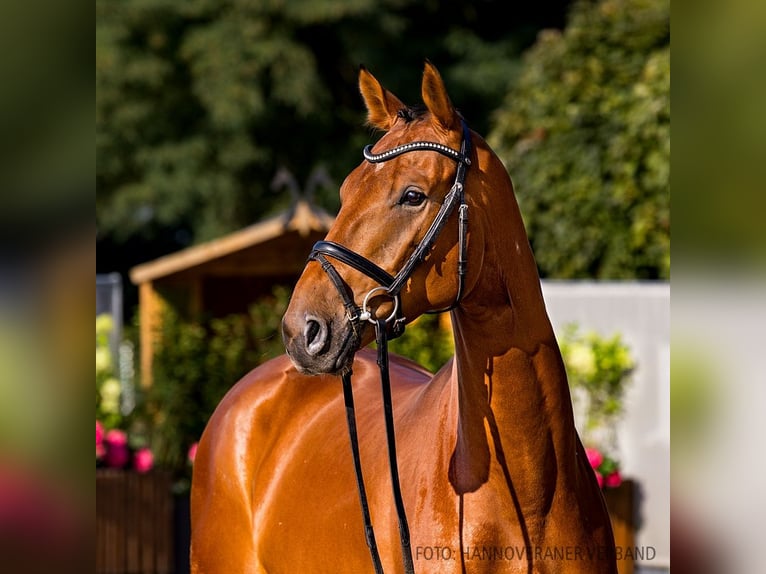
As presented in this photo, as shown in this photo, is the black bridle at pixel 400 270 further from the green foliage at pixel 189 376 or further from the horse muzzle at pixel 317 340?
the green foliage at pixel 189 376

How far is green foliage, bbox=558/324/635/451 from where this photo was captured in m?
7.01

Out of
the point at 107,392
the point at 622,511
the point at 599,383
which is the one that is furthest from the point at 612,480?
the point at 107,392

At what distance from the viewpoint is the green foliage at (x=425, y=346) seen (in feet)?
23.9

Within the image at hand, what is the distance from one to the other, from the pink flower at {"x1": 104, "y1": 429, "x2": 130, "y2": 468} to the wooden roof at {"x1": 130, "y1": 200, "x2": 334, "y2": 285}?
2.59 m

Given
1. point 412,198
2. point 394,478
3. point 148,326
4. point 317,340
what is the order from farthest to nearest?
point 148,326 → point 394,478 → point 412,198 → point 317,340

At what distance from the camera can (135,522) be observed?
6.82 metres

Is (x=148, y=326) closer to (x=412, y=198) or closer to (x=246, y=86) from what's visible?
(x=412, y=198)

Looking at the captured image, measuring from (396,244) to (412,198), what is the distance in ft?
0.38

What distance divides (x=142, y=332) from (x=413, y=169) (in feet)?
21.3

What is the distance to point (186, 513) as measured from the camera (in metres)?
6.97

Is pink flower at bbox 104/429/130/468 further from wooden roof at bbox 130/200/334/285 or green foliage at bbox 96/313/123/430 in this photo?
wooden roof at bbox 130/200/334/285

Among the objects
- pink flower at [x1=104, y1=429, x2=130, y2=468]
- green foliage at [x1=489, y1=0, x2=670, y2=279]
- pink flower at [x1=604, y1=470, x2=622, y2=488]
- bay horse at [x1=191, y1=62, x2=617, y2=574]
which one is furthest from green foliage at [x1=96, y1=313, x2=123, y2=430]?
bay horse at [x1=191, y1=62, x2=617, y2=574]
